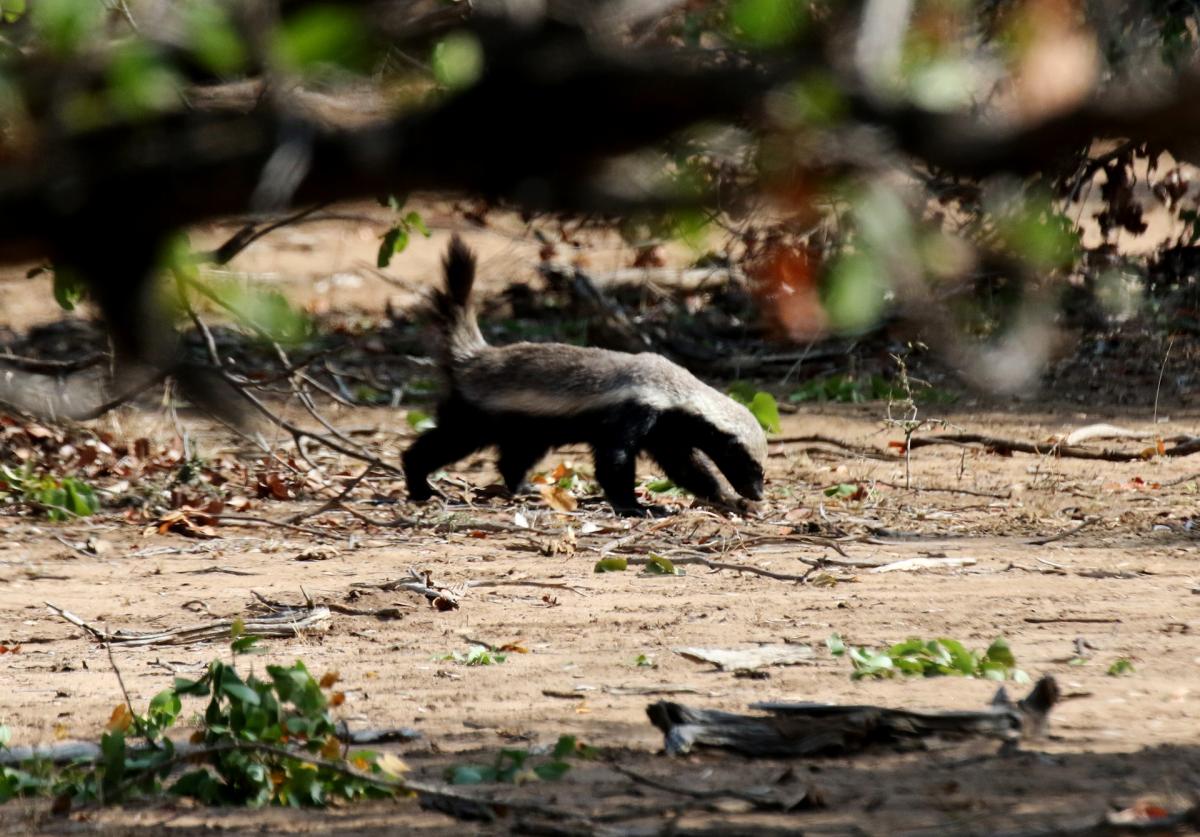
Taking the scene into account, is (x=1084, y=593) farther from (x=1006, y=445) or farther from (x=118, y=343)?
(x=118, y=343)

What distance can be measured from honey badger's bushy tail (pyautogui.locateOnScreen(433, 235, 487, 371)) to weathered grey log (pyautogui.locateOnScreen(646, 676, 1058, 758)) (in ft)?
18.0

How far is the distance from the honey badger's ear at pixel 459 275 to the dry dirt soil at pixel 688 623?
1.17 metres

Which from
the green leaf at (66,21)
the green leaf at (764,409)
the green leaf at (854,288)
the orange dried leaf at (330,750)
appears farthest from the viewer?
the green leaf at (764,409)

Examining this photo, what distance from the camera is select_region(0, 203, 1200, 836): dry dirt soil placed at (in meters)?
3.78

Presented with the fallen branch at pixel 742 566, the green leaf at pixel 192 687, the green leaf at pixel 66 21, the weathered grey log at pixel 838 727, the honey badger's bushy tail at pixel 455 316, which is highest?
the honey badger's bushy tail at pixel 455 316

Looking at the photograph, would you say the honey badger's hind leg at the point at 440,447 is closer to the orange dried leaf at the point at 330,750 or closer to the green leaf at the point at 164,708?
the green leaf at the point at 164,708

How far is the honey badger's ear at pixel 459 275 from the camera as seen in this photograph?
929 cm

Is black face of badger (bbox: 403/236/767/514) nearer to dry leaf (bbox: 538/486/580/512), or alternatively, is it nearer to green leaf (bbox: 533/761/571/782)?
dry leaf (bbox: 538/486/580/512)

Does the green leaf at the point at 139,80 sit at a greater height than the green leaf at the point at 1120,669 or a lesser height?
greater

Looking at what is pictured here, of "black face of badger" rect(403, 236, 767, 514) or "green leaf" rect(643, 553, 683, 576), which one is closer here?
"green leaf" rect(643, 553, 683, 576)

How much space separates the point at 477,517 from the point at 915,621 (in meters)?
3.40

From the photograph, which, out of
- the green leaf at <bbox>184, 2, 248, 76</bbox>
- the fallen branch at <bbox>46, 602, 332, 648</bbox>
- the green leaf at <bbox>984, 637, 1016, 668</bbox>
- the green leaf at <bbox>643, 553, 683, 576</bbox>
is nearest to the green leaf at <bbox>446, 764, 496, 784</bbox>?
the green leaf at <bbox>984, 637, 1016, 668</bbox>

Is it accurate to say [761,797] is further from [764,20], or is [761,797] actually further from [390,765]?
[764,20]

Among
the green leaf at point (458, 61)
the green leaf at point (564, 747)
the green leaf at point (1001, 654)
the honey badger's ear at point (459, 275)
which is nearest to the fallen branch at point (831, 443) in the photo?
the honey badger's ear at point (459, 275)
